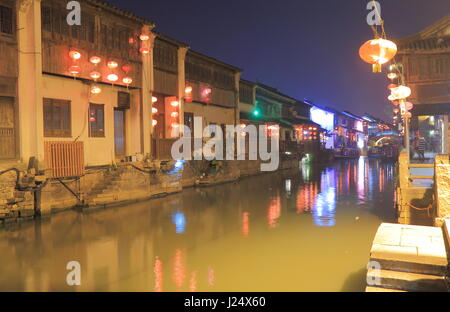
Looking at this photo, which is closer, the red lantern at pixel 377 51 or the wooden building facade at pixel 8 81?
the red lantern at pixel 377 51

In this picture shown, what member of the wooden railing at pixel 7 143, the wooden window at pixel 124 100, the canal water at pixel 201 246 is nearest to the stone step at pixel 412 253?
the canal water at pixel 201 246

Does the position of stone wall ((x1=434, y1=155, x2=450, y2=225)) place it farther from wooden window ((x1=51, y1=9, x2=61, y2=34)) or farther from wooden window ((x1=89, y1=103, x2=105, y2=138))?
wooden window ((x1=51, y1=9, x2=61, y2=34))

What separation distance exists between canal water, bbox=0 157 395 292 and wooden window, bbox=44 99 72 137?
3600 mm

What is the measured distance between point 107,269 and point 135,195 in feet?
32.4

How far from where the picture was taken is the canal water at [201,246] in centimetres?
739

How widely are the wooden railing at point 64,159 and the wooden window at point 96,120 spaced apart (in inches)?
74.4

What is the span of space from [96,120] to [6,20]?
5.64m

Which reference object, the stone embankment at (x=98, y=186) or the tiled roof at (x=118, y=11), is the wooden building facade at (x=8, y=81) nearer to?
the stone embankment at (x=98, y=186)

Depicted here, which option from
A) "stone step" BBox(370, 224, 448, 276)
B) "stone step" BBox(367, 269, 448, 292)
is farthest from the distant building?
"stone step" BBox(367, 269, 448, 292)

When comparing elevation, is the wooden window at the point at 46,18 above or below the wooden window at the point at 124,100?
above

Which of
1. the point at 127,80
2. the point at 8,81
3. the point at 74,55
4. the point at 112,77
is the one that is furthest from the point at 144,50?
the point at 8,81

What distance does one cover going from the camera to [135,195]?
18.0m
